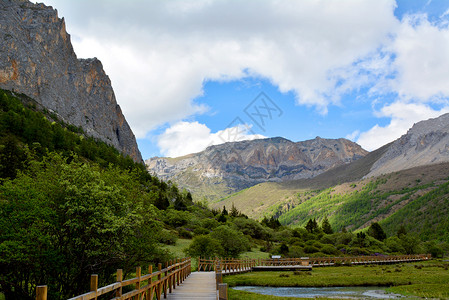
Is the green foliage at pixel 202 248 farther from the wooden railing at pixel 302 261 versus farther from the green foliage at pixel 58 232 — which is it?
the green foliage at pixel 58 232

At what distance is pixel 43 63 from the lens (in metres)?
164

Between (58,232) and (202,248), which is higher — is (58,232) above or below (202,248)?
above

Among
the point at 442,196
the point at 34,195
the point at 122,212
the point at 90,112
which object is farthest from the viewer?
the point at 90,112

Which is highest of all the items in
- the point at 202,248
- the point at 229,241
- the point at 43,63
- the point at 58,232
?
the point at 43,63

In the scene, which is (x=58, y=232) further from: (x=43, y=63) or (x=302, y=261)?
(x=43, y=63)

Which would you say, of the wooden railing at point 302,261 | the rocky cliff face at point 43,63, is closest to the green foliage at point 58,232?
the wooden railing at point 302,261

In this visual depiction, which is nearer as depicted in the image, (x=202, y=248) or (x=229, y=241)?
(x=202, y=248)

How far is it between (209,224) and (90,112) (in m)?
136

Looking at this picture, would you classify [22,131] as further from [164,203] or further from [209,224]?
[209,224]

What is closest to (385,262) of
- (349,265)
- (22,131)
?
(349,265)

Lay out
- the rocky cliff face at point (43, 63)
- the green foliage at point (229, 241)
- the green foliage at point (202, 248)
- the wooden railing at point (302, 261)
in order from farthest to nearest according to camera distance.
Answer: the rocky cliff face at point (43, 63) → the green foliage at point (229, 241) → the green foliage at point (202, 248) → the wooden railing at point (302, 261)

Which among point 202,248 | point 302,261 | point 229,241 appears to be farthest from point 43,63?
point 302,261

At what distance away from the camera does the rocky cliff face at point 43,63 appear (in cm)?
14512

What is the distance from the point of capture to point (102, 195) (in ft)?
57.5
